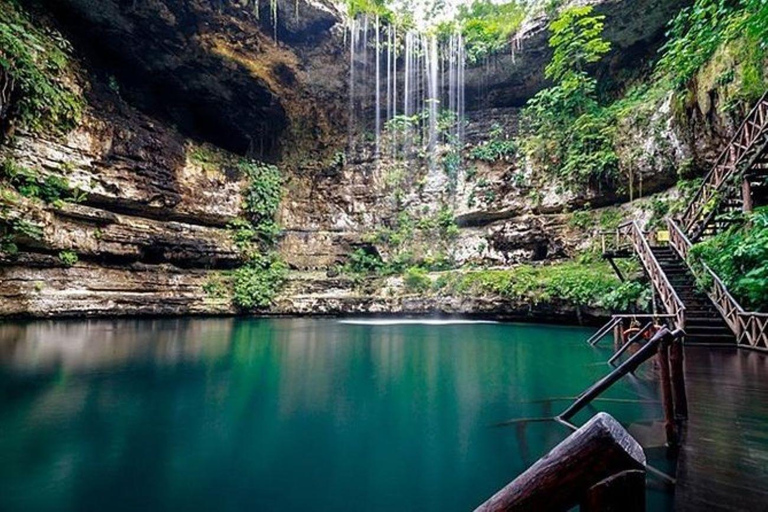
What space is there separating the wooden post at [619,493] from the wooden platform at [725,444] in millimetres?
1700

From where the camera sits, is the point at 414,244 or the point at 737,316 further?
the point at 414,244

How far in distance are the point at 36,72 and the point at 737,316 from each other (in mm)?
21746

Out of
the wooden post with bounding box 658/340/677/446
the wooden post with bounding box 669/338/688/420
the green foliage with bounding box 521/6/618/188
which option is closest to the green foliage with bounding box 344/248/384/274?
the green foliage with bounding box 521/6/618/188

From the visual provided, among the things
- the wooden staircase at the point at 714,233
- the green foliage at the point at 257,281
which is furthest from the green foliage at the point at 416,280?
the wooden staircase at the point at 714,233

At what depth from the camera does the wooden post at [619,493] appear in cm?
116

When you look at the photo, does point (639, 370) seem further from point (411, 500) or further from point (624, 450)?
point (624, 450)

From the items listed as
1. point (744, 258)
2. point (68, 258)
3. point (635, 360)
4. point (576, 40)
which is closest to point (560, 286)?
point (744, 258)

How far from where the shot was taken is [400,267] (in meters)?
21.7

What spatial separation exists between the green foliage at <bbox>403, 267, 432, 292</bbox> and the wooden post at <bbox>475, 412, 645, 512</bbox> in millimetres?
17760

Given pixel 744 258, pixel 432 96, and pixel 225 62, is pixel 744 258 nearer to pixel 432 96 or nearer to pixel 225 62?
pixel 432 96

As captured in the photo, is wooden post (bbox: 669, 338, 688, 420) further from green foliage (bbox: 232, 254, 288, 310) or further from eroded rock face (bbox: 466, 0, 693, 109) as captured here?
eroded rock face (bbox: 466, 0, 693, 109)

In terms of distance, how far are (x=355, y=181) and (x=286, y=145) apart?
4834mm

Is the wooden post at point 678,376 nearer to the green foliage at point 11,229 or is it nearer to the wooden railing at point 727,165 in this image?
the wooden railing at point 727,165

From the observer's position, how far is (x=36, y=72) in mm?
14320
